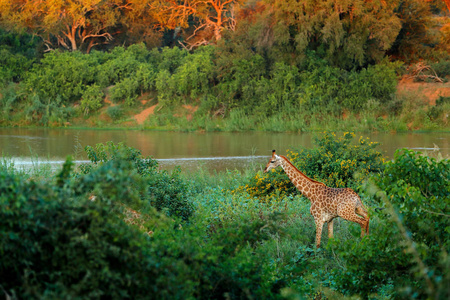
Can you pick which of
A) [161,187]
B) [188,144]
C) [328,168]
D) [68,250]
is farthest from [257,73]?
[68,250]

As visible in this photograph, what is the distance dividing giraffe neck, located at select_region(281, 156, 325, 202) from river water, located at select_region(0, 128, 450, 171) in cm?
510

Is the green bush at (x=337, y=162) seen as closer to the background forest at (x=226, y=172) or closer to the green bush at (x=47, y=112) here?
the background forest at (x=226, y=172)

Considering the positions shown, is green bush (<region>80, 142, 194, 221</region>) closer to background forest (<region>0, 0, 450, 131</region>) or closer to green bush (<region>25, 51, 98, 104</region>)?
background forest (<region>0, 0, 450, 131</region>)

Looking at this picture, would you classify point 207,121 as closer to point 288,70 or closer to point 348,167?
point 288,70

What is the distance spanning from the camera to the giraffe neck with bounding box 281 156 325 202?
6.67m

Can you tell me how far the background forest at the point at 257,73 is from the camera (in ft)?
70.7

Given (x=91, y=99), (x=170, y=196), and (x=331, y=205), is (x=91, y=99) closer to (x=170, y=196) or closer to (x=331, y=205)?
(x=170, y=196)

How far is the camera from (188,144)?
1762 cm

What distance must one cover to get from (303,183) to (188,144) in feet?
36.1

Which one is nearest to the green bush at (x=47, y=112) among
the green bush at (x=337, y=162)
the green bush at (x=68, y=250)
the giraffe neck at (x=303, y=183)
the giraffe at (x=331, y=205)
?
the green bush at (x=337, y=162)

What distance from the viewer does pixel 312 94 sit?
72.7 ft

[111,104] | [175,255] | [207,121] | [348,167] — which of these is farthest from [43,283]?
[111,104]

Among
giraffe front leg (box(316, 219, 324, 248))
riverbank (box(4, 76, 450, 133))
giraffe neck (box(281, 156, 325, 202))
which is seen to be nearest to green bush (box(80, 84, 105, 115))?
riverbank (box(4, 76, 450, 133))

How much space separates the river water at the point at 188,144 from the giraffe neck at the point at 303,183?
5.10 m
